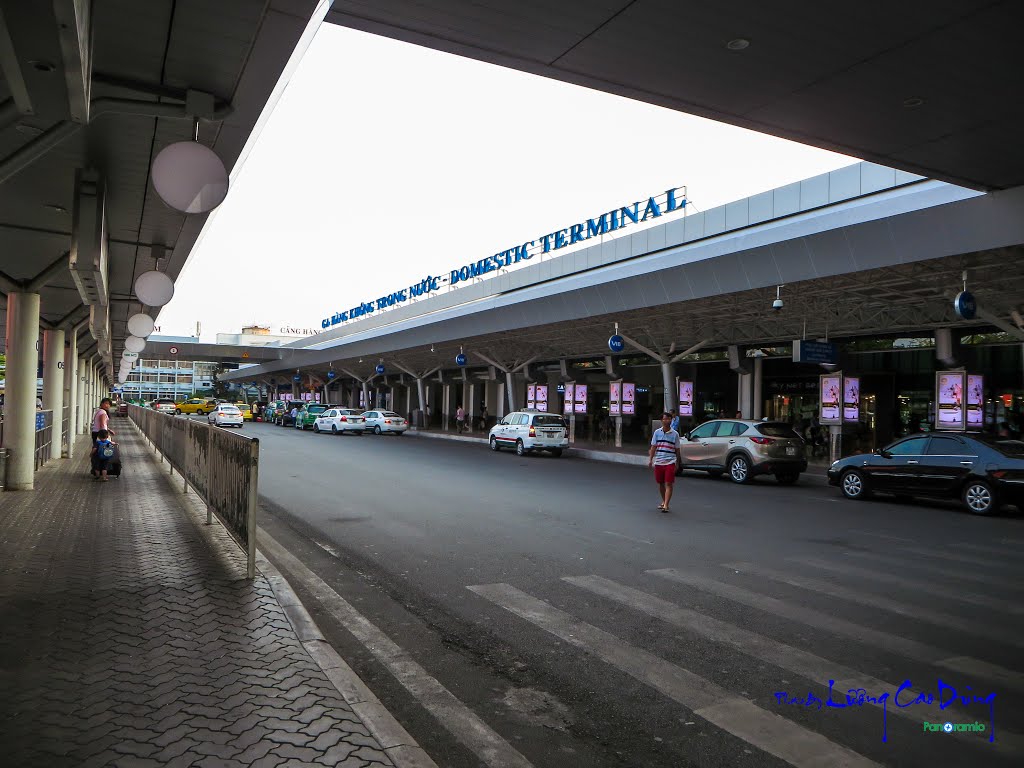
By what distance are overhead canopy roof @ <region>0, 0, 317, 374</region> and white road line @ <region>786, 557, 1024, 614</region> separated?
767cm

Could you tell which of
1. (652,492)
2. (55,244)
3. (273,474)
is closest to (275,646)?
(55,244)

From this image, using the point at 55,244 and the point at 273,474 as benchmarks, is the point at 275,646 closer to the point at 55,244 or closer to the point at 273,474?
the point at 55,244

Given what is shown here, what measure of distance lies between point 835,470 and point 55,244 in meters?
15.9

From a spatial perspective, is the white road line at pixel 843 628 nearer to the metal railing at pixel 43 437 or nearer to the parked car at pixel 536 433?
the metal railing at pixel 43 437

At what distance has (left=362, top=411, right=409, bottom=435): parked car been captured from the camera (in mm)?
41094

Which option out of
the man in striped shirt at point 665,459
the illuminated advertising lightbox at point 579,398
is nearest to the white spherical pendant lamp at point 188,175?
the man in striped shirt at point 665,459

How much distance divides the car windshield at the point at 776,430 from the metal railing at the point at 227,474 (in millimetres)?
13552

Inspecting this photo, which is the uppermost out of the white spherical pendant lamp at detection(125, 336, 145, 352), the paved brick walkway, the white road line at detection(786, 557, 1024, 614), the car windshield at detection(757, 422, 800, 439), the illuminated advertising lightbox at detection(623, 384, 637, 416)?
the white spherical pendant lamp at detection(125, 336, 145, 352)

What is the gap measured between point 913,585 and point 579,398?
26054mm

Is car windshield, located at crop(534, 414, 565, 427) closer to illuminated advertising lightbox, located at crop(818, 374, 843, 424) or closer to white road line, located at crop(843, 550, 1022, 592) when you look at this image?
illuminated advertising lightbox, located at crop(818, 374, 843, 424)

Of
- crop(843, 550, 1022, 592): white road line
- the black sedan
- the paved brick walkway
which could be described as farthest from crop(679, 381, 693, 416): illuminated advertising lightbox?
the paved brick walkway

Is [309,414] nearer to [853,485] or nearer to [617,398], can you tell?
[617,398]

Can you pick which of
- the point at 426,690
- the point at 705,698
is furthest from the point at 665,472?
the point at 426,690

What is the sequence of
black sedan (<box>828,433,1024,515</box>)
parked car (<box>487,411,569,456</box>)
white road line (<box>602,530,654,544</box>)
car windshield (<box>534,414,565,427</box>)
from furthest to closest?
car windshield (<box>534,414,565,427</box>) → parked car (<box>487,411,569,456</box>) → black sedan (<box>828,433,1024,515</box>) → white road line (<box>602,530,654,544</box>)
